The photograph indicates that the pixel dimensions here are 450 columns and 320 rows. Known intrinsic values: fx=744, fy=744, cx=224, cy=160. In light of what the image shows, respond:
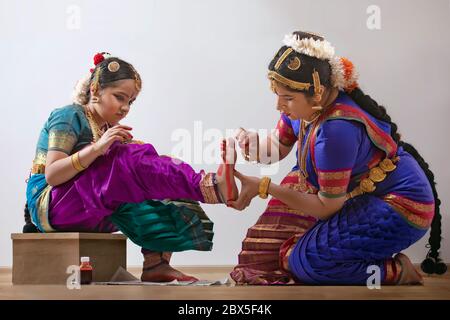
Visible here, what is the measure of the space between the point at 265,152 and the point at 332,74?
1.52 feet

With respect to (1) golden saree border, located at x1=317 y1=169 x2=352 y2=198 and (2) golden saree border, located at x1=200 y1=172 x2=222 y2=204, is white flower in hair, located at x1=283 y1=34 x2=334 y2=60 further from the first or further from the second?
(2) golden saree border, located at x1=200 y1=172 x2=222 y2=204

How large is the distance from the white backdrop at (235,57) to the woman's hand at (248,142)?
3.13 ft

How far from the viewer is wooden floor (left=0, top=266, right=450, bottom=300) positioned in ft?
7.35

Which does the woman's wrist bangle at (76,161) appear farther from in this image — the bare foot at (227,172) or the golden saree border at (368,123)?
the golden saree border at (368,123)

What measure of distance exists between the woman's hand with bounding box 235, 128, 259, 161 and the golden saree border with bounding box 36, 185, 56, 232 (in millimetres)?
759

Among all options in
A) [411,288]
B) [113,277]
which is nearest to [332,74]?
[411,288]

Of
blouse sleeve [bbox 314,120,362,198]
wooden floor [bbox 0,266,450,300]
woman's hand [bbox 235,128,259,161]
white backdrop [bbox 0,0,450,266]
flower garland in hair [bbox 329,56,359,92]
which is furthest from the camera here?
white backdrop [bbox 0,0,450,266]

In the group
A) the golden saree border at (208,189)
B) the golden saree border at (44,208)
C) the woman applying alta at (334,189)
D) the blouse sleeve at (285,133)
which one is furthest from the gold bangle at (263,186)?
the golden saree border at (44,208)

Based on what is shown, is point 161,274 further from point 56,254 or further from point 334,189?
point 334,189

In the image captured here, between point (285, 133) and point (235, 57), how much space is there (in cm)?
101

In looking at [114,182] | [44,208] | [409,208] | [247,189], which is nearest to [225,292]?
[247,189]

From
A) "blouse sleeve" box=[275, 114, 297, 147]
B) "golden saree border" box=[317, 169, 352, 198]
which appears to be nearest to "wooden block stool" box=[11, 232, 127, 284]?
"blouse sleeve" box=[275, 114, 297, 147]

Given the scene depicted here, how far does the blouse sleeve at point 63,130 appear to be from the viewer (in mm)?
2811
